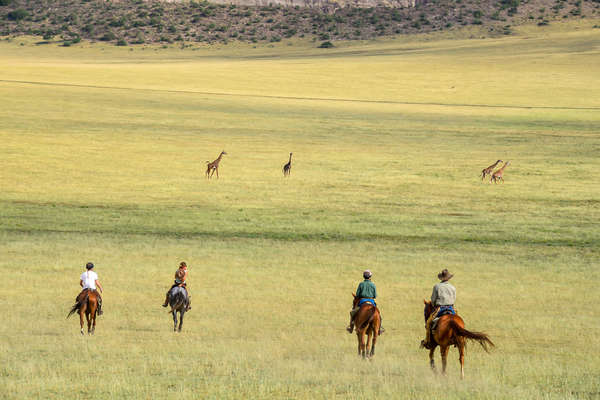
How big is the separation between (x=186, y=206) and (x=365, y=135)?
25.8 m

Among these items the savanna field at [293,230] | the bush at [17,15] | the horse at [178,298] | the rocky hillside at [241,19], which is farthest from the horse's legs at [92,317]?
the bush at [17,15]

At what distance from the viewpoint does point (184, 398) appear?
12953mm

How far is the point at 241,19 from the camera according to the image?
14175 cm

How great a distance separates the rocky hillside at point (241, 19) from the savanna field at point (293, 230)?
4753 centimetres

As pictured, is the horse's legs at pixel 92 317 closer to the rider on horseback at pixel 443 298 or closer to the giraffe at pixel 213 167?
the rider on horseback at pixel 443 298

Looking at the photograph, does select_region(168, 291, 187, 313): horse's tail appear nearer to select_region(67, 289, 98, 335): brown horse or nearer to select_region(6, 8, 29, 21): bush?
select_region(67, 289, 98, 335): brown horse

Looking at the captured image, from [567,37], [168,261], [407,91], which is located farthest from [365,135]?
[567,37]

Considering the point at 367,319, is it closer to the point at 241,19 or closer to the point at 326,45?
the point at 326,45

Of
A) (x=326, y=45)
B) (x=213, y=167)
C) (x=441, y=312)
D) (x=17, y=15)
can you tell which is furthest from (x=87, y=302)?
(x=17, y=15)

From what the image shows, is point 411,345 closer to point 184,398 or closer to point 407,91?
point 184,398

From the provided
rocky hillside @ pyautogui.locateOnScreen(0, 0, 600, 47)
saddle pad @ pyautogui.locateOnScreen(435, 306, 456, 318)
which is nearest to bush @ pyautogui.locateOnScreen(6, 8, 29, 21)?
rocky hillside @ pyautogui.locateOnScreen(0, 0, 600, 47)

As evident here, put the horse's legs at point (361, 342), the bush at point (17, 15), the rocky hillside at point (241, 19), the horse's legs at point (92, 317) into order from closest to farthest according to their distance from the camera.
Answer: the horse's legs at point (361, 342) → the horse's legs at point (92, 317) → the rocky hillside at point (241, 19) → the bush at point (17, 15)

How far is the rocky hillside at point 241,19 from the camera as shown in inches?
5261

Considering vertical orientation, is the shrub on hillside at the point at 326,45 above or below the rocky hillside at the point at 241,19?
below
